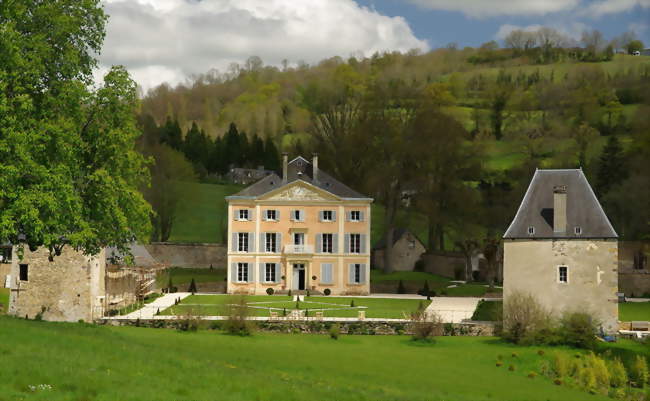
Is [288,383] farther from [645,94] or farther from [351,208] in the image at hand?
[645,94]

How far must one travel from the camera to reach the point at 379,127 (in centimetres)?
5422

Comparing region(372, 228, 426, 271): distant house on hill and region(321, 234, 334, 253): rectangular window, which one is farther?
region(372, 228, 426, 271): distant house on hill

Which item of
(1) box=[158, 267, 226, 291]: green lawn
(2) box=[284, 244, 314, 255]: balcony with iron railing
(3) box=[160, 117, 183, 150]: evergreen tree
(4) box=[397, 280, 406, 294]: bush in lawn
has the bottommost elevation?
(4) box=[397, 280, 406, 294]: bush in lawn

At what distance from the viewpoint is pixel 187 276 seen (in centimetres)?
5175

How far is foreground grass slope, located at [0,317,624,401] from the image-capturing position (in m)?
13.7

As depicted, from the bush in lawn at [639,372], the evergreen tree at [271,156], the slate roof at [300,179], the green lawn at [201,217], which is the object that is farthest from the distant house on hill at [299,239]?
the evergreen tree at [271,156]

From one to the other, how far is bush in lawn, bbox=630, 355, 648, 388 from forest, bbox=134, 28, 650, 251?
2090cm

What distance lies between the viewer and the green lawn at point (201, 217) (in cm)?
6538

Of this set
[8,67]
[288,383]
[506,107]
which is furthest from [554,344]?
[506,107]

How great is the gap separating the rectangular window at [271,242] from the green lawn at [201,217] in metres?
14.8

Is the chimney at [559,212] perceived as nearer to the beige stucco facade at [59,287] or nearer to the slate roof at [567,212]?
the slate roof at [567,212]

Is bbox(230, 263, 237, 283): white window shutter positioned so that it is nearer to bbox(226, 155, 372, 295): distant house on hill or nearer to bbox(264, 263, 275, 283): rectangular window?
bbox(226, 155, 372, 295): distant house on hill

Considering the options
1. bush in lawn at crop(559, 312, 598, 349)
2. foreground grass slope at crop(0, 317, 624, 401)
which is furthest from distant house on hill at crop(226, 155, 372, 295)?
bush in lawn at crop(559, 312, 598, 349)

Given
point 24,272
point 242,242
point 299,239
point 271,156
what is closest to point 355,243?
point 299,239
